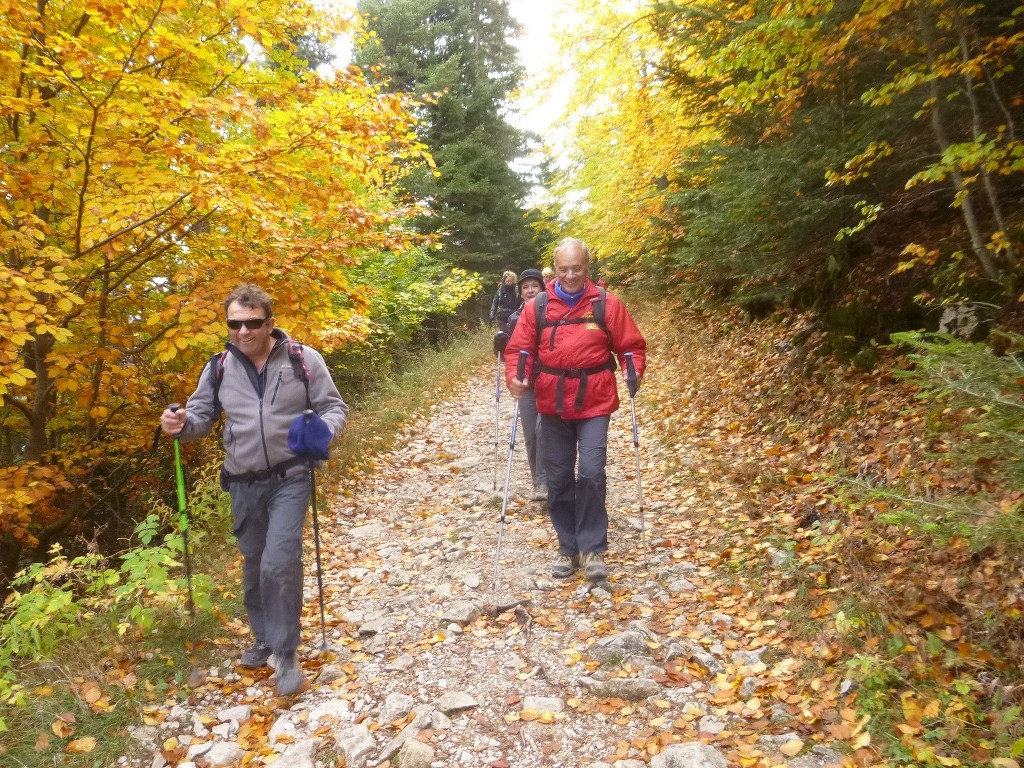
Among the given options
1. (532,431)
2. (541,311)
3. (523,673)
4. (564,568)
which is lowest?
(523,673)

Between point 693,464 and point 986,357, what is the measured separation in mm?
4211

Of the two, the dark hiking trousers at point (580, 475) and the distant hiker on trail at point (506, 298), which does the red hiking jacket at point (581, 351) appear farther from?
the distant hiker on trail at point (506, 298)

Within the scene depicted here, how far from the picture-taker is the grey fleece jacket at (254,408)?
386 centimetres

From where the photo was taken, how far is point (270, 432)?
386 cm

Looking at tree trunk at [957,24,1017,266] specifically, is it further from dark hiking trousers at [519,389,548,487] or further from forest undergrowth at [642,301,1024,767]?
dark hiking trousers at [519,389,548,487]

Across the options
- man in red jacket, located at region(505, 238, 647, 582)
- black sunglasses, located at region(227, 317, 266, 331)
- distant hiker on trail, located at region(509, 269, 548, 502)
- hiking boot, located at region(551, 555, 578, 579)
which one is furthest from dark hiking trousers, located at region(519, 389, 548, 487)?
black sunglasses, located at region(227, 317, 266, 331)

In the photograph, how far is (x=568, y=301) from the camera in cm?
499

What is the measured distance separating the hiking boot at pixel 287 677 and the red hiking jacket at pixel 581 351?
2493 mm

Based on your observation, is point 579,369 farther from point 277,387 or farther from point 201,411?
point 201,411

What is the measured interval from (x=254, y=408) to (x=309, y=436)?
1.29ft

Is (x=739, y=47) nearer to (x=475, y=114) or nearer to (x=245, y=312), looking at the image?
(x=245, y=312)

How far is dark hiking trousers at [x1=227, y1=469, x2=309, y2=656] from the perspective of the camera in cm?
391

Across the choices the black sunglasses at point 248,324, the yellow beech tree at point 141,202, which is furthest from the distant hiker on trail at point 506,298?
the black sunglasses at point 248,324

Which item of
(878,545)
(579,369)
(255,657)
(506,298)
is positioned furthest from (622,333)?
(506,298)
